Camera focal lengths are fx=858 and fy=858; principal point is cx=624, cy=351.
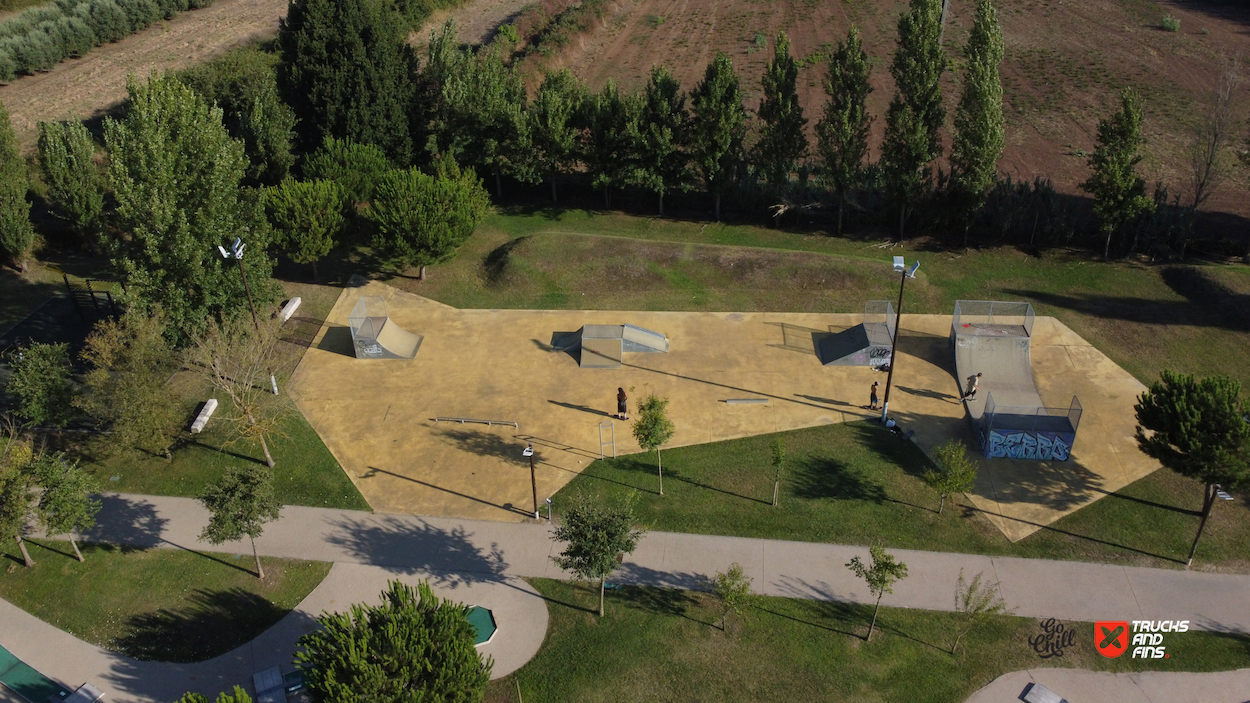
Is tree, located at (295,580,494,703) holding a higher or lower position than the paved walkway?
higher

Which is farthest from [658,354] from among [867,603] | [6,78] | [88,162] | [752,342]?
[6,78]

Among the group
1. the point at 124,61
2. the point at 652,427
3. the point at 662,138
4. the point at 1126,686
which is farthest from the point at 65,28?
the point at 1126,686

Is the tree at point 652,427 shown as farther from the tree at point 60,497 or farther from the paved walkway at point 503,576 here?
the tree at point 60,497

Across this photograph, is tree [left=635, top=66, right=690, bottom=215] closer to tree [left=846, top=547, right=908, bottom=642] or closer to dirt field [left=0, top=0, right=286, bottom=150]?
tree [left=846, top=547, right=908, bottom=642]

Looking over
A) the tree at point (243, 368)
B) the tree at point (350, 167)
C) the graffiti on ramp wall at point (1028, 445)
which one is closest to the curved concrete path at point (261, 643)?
the tree at point (243, 368)

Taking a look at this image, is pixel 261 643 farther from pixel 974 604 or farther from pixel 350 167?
pixel 350 167

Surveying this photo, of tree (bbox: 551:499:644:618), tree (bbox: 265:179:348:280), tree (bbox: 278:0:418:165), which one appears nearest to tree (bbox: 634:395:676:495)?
tree (bbox: 551:499:644:618)
